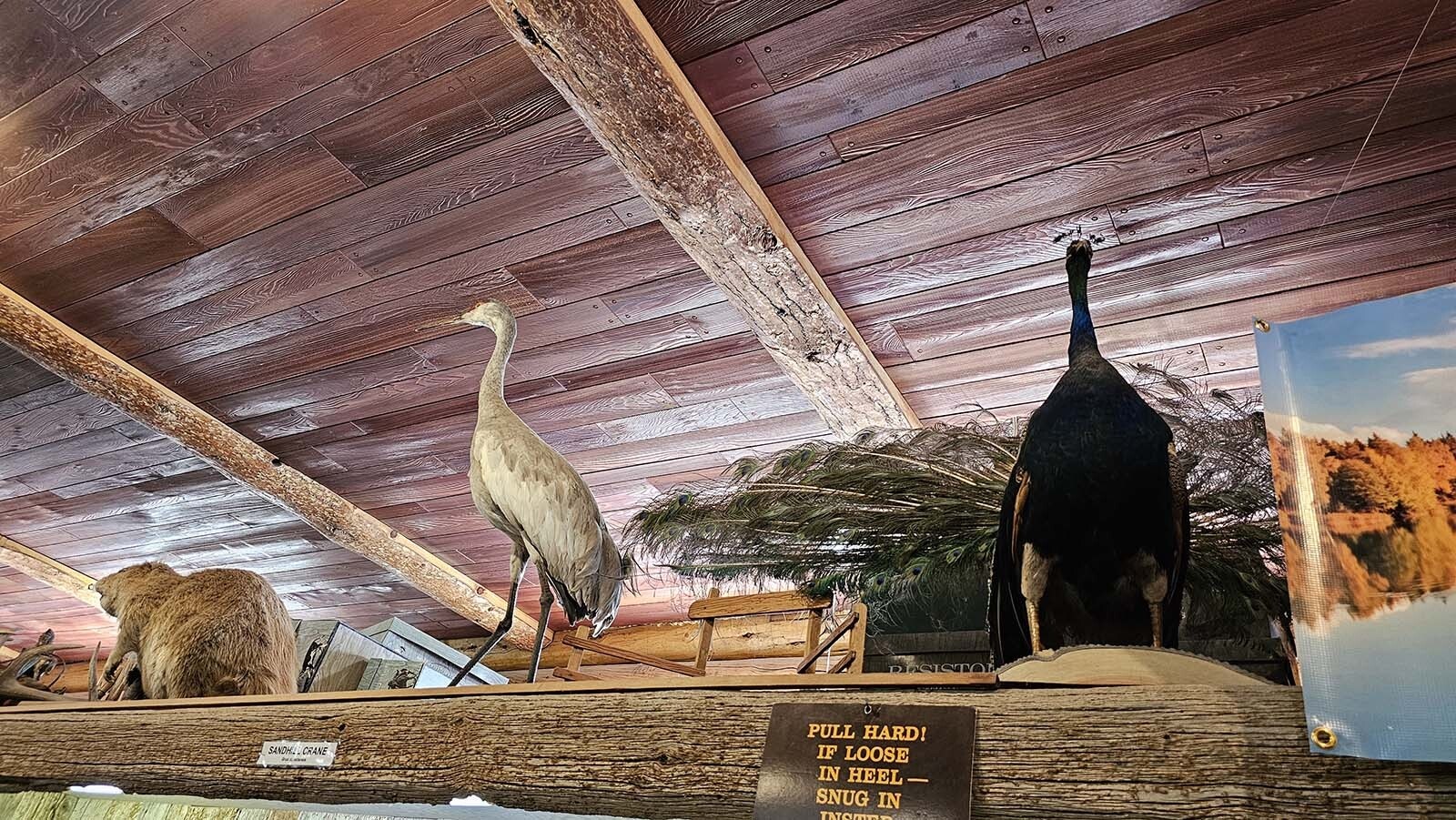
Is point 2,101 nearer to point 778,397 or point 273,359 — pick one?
point 273,359

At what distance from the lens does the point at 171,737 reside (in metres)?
1.57

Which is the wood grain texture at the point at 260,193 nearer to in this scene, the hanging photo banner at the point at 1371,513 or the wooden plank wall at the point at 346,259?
the wooden plank wall at the point at 346,259

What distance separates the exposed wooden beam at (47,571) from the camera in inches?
145

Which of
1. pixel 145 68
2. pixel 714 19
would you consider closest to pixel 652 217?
pixel 714 19

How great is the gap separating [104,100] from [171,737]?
1.26 meters

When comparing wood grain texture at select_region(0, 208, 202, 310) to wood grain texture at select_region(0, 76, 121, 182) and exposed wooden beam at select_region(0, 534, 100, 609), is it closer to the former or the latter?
→ wood grain texture at select_region(0, 76, 121, 182)

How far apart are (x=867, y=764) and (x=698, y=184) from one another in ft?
3.62

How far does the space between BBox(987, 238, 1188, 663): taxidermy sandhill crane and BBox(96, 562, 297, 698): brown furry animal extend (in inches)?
63.5

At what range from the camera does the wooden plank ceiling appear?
1.48 m

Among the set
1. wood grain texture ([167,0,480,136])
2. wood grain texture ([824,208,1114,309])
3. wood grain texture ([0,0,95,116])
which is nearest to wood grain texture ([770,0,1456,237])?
wood grain texture ([824,208,1114,309])

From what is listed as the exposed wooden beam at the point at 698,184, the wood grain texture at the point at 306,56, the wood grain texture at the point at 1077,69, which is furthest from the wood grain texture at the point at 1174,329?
the wood grain texture at the point at 306,56

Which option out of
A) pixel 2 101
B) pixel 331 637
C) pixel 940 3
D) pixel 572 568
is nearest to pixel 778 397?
pixel 572 568

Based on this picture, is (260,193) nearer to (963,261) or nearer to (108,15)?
(108,15)

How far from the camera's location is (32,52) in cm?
177
